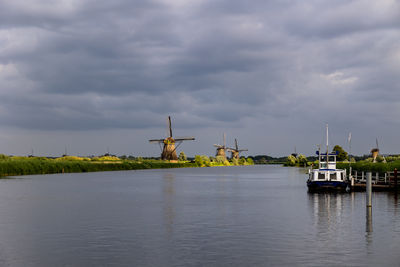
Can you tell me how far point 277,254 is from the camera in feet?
72.2

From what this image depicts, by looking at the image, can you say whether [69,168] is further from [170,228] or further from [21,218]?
Result: [170,228]

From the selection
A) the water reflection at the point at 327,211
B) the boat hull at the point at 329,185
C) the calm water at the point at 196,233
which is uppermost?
the boat hull at the point at 329,185

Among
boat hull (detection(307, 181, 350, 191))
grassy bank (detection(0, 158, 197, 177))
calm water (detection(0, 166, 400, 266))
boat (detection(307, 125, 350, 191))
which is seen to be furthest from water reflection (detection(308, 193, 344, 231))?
grassy bank (detection(0, 158, 197, 177))

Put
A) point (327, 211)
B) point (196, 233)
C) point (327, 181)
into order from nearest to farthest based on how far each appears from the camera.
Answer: point (196, 233) → point (327, 211) → point (327, 181)

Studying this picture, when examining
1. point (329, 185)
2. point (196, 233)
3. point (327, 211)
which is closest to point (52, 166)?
point (329, 185)

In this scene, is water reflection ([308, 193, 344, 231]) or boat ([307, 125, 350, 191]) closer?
water reflection ([308, 193, 344, 231])

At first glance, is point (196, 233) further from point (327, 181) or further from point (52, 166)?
point (52, 166)

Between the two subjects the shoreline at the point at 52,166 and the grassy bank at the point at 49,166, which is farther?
the shoreline at the point at 52,166

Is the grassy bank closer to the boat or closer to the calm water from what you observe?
the calm water

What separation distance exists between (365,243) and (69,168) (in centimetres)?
10198

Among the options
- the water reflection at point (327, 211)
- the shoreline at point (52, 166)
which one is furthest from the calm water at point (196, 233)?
the shoreline at point (52, 166)

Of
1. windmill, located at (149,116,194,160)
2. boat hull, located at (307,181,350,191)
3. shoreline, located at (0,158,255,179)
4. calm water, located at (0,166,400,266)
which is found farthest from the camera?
windmill, located at (149,116,194,160)

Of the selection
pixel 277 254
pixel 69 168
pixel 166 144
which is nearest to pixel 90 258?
pixel 277 254

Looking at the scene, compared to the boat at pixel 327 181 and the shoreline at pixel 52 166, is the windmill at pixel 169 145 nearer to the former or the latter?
the shoreline at pixel 52 166
